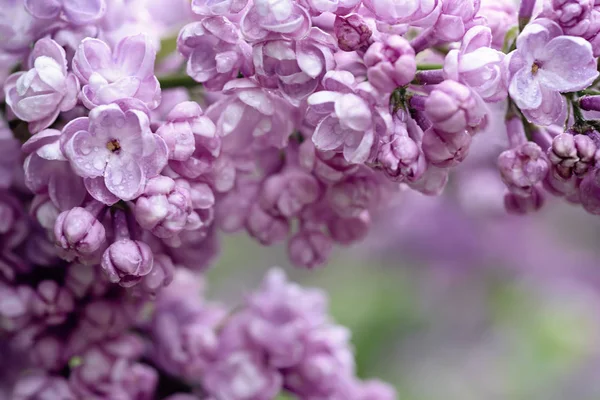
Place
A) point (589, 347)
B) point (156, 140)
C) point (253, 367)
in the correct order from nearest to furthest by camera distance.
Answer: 1. point (156, 140)
2. point (253, 367)
3. point (589, 347)

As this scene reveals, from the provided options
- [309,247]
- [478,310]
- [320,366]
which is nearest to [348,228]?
[309,247]

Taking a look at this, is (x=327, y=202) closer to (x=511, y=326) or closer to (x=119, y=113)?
(x=119, y=113)

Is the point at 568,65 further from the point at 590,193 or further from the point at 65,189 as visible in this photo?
the point at 65,189

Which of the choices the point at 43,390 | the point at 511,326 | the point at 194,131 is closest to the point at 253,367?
the point at 43,390

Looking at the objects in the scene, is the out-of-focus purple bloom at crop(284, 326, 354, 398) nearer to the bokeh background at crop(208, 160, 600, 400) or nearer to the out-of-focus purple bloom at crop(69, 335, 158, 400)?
the out-of-focus purple bloom at crop(69, 335, 158, 400)

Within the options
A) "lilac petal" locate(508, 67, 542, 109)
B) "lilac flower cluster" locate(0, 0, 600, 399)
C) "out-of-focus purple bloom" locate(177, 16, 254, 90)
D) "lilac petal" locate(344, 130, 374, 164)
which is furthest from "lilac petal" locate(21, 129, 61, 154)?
"lilac petal" locate(508, 67, 542, 109)

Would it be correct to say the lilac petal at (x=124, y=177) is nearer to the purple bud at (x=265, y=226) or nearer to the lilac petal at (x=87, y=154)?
the lilac petal at (x=87, y=154)

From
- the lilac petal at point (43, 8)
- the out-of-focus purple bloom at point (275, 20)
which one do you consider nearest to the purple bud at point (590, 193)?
the out-of-focus purple bloom at point (275, 20)
